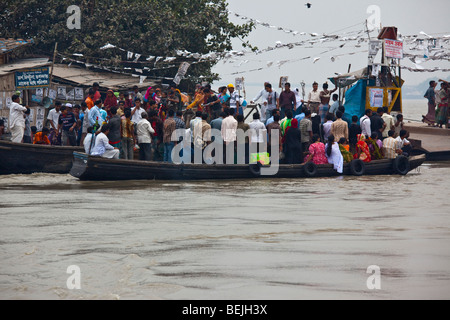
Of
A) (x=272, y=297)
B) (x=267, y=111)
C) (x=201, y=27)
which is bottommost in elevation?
(x=272, y=297)

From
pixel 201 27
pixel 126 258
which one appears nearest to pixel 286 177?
pixel 126 258

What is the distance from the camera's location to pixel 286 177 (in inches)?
674

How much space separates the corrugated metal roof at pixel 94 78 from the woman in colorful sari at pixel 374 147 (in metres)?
9.46

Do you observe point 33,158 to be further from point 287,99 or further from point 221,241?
point 221,241

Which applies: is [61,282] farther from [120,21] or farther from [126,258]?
[120,21]

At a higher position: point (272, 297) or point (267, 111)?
point (267, 111)

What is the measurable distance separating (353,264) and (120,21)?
67.2ft

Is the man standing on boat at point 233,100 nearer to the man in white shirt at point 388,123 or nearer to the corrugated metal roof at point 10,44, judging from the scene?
the man in white shirt at point 388,123

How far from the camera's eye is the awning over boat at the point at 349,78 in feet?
67.5

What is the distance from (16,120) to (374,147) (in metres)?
9.00

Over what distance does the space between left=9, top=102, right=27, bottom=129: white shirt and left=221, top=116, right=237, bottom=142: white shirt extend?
494 centimetres

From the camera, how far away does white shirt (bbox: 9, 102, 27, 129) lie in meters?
17.5

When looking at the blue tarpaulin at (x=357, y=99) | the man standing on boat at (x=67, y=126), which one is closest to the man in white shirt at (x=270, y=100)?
the blue tarpaulin at (x=357, y=99)

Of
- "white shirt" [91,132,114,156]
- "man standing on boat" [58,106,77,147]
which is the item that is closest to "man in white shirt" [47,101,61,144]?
"man standing on boat" [58,106,77,147]
